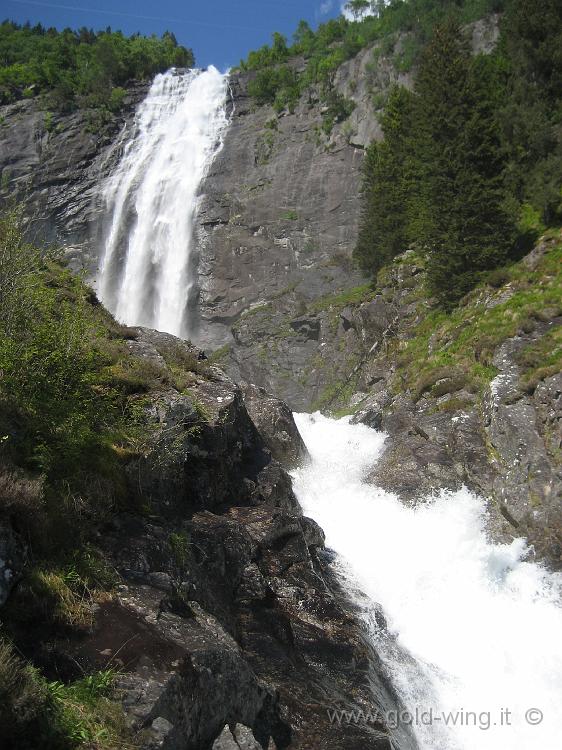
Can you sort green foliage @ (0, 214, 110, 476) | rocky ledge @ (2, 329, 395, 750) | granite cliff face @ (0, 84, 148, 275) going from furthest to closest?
1. granite cliff face @ (0, 84, 148, 275)
2. green foliage @ (0, 214, 110, 476)
3. rocky ledge @ (2, 329, 395, 750)

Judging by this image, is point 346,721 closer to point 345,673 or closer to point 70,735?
point 345,673

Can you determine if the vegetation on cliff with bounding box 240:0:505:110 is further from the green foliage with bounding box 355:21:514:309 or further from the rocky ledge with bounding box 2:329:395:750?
the rocky ledge with bounding box 2:329:395:750

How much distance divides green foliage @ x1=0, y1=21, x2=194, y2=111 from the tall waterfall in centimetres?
768

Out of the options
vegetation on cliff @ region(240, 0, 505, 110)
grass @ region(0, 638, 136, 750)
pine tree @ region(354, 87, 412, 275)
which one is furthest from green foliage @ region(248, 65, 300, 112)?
grass @ region(0, 638, 136, 750)

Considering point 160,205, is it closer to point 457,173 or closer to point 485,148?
point 457,173

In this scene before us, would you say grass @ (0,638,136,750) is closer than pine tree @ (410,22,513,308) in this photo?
Yes

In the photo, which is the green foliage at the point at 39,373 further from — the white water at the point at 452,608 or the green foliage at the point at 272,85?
the green foliage at the point at 272,85

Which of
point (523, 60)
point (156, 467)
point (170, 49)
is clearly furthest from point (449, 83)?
point (170, 49)

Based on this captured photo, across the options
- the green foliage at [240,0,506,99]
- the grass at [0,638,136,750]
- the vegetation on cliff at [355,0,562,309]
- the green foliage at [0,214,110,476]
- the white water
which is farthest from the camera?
the green foliage at [240,0,506,99]
